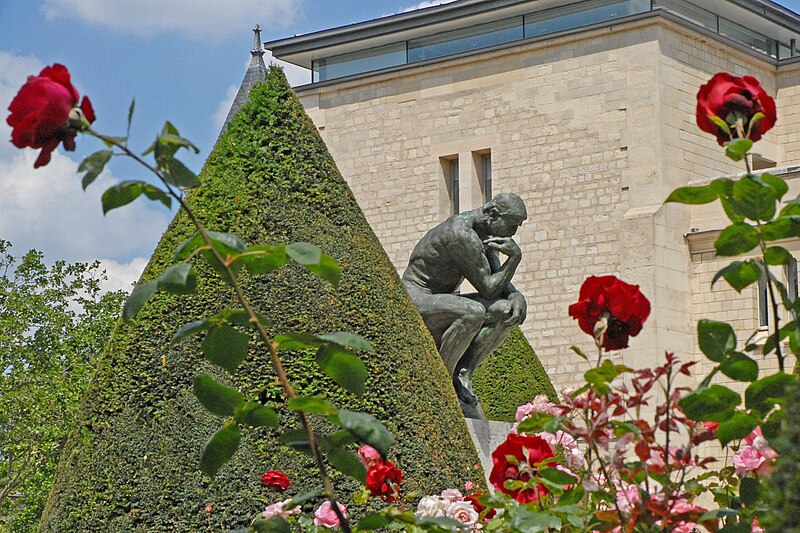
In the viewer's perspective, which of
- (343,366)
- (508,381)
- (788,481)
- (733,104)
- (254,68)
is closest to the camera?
(788,481)

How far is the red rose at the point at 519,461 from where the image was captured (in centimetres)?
324

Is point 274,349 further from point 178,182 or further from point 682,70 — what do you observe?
point 682,70

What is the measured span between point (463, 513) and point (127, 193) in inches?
46.7

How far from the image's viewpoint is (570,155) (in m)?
22.3

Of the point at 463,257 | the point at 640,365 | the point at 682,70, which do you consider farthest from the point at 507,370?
the point at 682,70

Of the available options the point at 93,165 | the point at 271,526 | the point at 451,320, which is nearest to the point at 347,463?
the point at 271,526

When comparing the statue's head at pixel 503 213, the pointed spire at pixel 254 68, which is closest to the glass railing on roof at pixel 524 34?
the pointed spire at pixel 254 68

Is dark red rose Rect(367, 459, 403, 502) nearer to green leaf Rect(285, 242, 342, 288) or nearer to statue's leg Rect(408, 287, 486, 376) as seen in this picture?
green leaf Rect(285, 242, 342, 288)

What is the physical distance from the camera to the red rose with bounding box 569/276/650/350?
273cm

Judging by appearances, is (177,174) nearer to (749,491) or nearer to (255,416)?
(255,416)

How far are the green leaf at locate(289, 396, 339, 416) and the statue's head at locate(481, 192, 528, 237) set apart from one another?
20.3 feet

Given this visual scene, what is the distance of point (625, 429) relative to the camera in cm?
289

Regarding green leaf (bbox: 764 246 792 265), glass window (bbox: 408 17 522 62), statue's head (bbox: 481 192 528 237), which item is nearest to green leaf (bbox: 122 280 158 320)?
green leaf (bbox: 764 246 792 265)

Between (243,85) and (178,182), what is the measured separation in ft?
107
